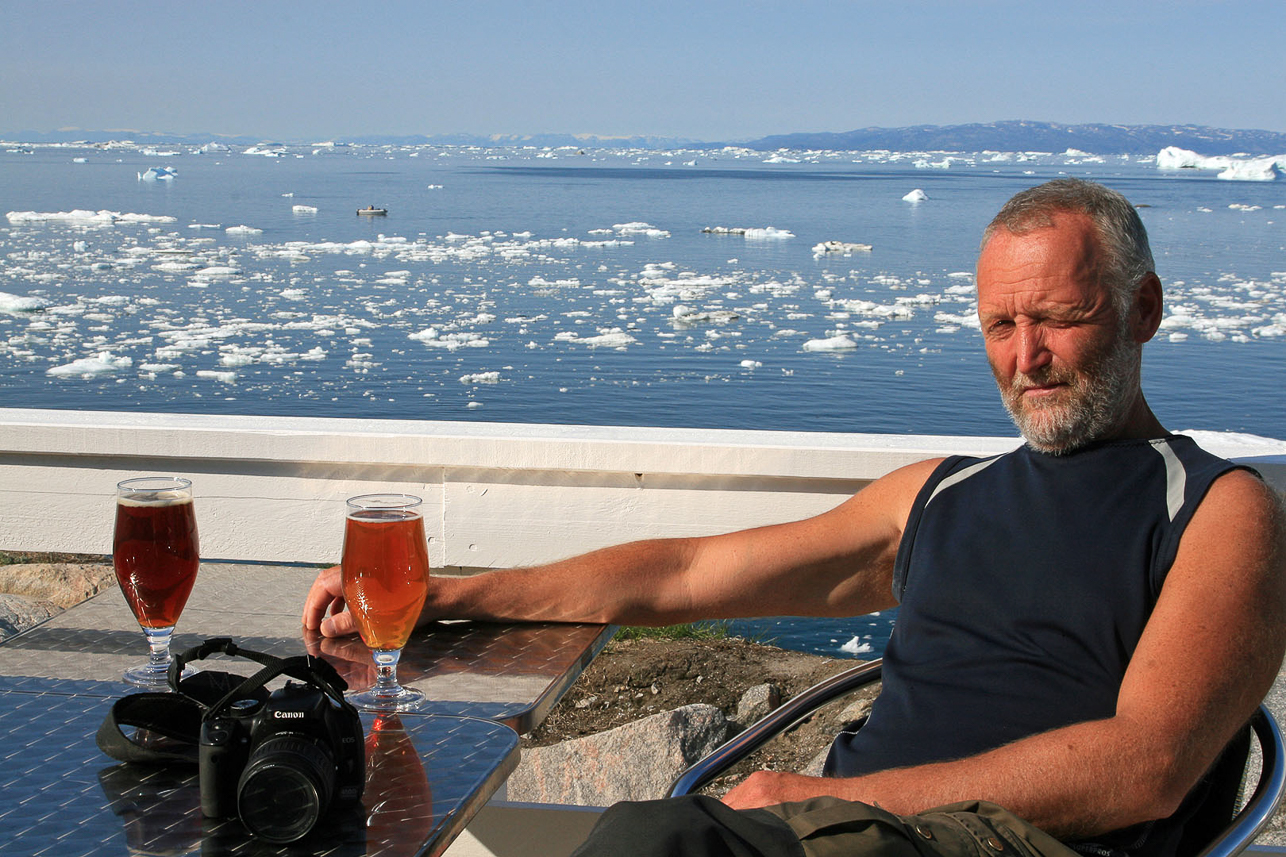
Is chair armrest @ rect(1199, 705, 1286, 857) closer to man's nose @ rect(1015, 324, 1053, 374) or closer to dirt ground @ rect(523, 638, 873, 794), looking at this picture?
man's nose @ rect(1015, 324, 1053, 374)

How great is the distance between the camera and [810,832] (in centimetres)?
103

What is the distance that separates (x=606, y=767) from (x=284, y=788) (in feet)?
5.60

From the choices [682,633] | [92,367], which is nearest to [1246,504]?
[682,633]

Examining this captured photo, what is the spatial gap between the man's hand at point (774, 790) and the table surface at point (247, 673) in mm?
226

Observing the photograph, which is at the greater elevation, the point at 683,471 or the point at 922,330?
the point at 683,471

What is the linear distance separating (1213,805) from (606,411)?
12.0 m

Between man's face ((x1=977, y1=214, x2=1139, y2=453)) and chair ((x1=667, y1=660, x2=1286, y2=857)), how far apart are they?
41 cm

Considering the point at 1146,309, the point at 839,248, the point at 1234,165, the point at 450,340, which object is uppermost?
the point at 1234,165

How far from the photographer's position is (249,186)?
61812 mm

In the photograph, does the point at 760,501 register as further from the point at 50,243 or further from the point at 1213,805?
the point at 50,243

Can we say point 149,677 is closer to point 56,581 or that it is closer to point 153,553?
point 153,553

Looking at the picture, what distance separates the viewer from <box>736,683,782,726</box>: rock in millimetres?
2797

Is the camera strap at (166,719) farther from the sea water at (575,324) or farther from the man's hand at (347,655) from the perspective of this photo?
the sea water at (575,324)

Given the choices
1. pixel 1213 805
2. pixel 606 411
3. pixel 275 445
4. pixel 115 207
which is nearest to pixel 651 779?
pixel 275 445
